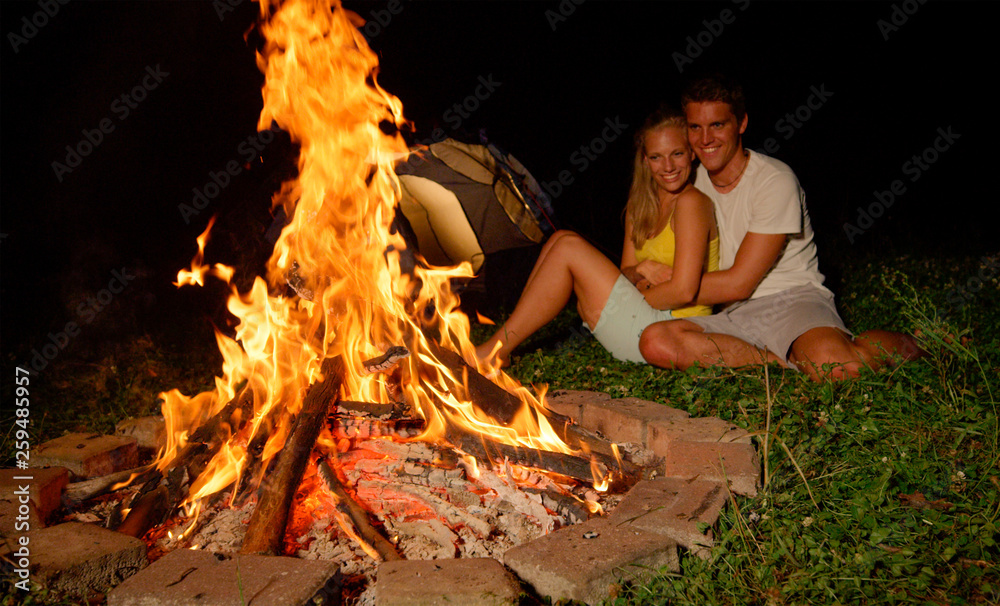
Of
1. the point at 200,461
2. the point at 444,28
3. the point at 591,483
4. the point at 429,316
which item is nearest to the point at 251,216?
the point at 429,316

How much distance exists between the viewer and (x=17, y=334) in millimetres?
5570

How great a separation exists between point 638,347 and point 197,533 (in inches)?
98.1

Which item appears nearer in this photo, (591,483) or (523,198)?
(591,483)

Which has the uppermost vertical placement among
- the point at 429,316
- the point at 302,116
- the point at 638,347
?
the point at 302,116

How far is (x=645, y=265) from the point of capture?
4074 mm

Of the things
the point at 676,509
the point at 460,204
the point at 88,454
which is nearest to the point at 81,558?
the point at 88,454

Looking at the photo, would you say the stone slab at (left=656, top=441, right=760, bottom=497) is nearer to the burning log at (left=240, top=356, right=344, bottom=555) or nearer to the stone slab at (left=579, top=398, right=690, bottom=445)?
the stone slab at (left=579, top=398, right=690, bottom=445)

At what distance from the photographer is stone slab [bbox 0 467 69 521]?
2465 mm

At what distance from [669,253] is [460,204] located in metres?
2.15

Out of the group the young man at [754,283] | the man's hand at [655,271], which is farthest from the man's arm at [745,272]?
the man's hand at [655,271]

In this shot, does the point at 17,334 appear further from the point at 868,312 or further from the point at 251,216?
the point at 868,312
